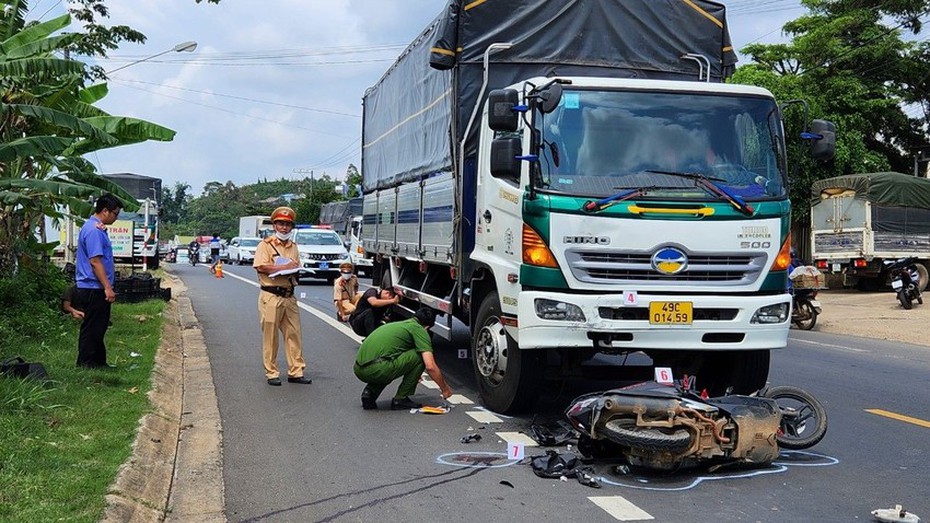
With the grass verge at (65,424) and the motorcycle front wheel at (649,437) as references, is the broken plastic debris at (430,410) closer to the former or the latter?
the grass verge at (65,424)

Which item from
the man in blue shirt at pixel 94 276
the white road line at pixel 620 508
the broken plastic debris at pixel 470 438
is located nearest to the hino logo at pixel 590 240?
the broken plastic debris at pixel 470 438

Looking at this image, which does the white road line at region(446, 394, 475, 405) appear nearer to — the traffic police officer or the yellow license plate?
the traffic police officer

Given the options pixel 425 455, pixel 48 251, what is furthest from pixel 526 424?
pixel 48 251

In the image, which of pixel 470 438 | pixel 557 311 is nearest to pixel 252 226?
pixel 470 438

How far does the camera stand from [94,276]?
340 inches

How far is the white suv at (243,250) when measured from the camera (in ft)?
156

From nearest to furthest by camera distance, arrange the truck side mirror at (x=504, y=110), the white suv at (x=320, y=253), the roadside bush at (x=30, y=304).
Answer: the truck side mirror at (x=504, y=110)
the roadside bush at (x=30, y=304)
the white suv at (x=320, y=253)

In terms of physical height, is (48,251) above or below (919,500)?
above

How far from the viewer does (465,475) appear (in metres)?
5.96

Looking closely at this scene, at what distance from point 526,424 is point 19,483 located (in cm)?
387

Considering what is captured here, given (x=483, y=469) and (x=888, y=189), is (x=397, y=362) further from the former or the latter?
(x=888, y=189)

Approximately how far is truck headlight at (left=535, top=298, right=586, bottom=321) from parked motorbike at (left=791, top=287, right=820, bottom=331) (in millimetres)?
11411

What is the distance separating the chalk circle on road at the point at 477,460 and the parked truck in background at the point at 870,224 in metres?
18.0

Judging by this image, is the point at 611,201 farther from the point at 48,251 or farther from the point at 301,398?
the point at 48,251
